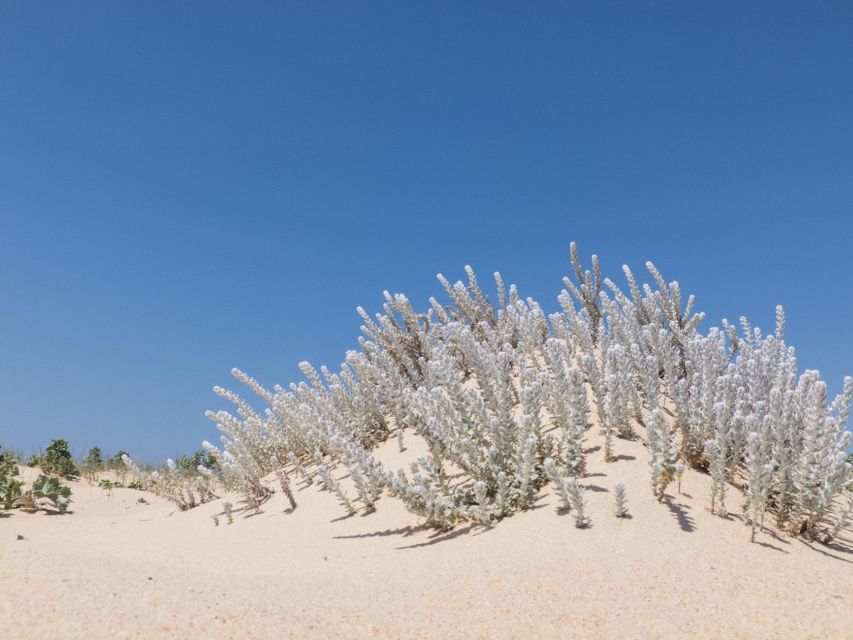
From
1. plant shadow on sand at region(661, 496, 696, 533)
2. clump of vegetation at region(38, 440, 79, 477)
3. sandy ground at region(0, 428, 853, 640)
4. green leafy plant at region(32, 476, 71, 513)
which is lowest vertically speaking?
sandy ground at region(0, 428, 853, 640)

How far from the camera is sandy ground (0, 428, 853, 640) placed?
2.09 metres

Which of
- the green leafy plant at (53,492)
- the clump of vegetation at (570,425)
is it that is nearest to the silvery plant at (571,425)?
the clump of vegetation at (570,425)

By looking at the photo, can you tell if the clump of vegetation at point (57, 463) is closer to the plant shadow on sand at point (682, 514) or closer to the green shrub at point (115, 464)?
the green shrub at point (115, 464)

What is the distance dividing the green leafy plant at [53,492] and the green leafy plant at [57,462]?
3.03 m

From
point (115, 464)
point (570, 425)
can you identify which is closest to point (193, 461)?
point (115, 464)

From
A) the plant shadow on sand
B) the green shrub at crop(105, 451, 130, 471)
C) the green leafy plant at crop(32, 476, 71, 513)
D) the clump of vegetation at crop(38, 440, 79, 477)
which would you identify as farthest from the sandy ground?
the green shrub at crop(105, 451, 130, 471)

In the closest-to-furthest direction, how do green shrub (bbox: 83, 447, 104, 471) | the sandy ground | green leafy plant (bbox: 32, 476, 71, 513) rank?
the sandy ground, green leafy plant (bbox: 32, 476, 71, 513), green shrub (bbox: 83, 447, 104, 471)

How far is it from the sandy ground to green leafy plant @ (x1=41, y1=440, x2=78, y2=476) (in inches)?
237

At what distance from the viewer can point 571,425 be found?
12.5ft

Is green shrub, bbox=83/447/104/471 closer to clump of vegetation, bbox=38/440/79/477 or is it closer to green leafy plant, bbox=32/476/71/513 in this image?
clump of vegetation, bbox=38/440/79/477

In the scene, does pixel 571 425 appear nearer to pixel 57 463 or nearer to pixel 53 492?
pixel 53 492

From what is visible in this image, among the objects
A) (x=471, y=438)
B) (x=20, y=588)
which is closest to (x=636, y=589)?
(x=471, y=438)

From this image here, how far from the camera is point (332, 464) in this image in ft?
20.8

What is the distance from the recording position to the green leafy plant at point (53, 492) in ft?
20.8
